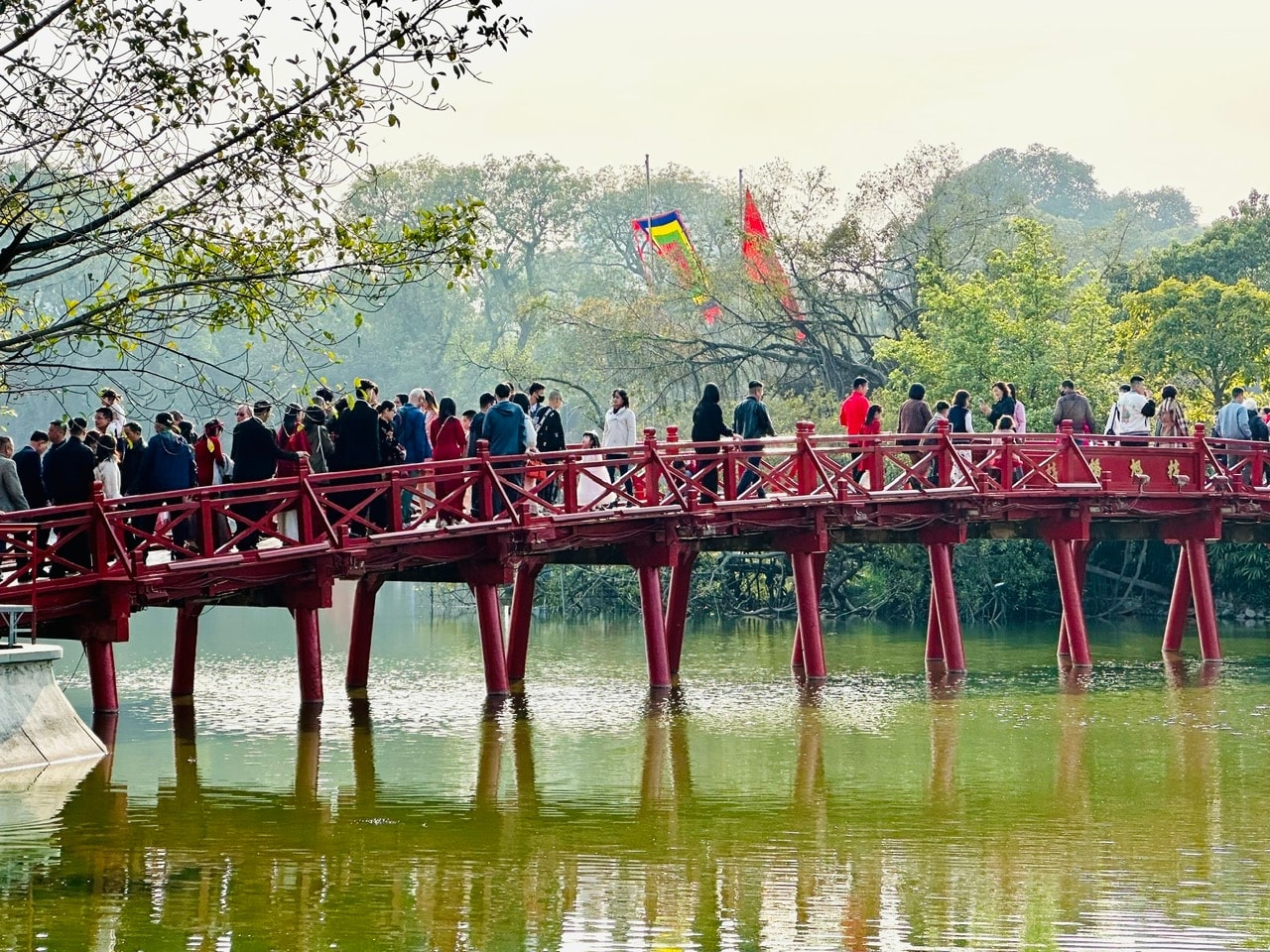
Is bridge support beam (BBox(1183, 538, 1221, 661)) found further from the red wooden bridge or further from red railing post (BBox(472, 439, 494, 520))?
red railing post (BBox(472, 439, 494, 520))

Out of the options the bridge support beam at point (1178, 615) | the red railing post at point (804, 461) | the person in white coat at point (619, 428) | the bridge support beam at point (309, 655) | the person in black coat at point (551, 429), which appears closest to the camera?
the bridge support beam at point (309, 655)

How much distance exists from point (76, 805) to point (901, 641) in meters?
19.5

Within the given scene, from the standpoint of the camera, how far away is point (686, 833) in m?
17.2

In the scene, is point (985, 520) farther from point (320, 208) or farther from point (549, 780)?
point (320, 208)

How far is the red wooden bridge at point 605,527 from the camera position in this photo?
69.4 feet

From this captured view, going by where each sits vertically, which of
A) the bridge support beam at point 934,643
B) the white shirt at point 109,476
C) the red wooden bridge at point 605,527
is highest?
the white shirt at point 109,476

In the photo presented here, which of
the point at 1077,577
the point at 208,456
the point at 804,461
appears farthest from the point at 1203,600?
the point at 208,456

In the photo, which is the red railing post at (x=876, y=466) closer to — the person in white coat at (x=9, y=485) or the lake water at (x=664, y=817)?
the lake water at (x=664, y=817)

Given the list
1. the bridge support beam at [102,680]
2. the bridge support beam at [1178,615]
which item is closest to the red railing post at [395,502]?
the bridge support beam at [102,680]

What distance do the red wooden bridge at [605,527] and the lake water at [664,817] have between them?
1228mm

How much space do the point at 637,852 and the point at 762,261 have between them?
29617mm

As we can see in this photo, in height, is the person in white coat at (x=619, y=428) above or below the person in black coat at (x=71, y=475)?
above

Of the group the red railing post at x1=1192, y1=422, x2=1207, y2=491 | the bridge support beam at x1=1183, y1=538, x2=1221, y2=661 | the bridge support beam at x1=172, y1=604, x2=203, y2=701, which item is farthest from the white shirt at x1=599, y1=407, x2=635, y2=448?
the bridge support beam at x1=1183, y1=538, x2=1221, y2=661

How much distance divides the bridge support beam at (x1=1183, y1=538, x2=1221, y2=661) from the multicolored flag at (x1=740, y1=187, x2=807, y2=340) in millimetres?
15093
